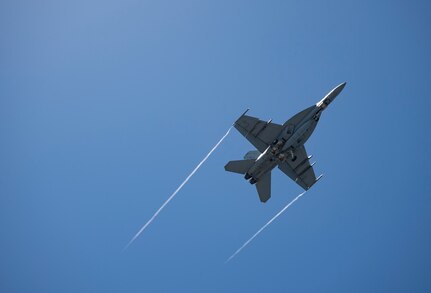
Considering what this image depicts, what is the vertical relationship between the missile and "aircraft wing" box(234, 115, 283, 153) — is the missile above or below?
below

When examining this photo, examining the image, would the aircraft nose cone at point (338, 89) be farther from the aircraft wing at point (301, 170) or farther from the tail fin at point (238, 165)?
the tail fin at point (238, 165)

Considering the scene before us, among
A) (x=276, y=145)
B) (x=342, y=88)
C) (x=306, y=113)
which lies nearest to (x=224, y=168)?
(x=276, y=145)

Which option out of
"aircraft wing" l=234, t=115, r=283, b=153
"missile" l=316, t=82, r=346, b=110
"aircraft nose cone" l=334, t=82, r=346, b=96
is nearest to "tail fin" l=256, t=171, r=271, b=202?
"aircraft wing" l=234, t=115, r=283, b=153

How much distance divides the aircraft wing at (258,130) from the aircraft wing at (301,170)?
16.7 feet

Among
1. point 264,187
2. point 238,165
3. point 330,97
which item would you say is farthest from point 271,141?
point 330,97

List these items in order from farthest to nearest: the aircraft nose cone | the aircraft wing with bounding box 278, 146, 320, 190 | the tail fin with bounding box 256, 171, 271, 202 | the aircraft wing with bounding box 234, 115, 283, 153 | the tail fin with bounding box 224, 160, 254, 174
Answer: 1. the aircraft wing with bounding box 278, 146, 320, 190
2. the tail fin with bounding box 256, 171, 271, 202
3. the tail fin with bounding box 224, 160, 254, 174
4. the aircraft wing with bounding box 234, 115, 283, 153
5. the aircraft nose cone

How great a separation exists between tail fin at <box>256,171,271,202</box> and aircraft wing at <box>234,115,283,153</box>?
386 centimetres

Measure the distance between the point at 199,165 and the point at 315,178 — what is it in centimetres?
1572

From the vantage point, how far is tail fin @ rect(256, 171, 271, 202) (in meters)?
51.6

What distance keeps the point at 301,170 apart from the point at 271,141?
671cm

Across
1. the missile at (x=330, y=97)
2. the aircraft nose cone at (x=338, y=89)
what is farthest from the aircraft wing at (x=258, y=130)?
the aircraft nose cone at (x=338, y=89)

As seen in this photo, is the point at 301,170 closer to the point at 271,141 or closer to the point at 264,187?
the point at 264,187

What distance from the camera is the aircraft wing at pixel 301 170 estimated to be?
5238 cm

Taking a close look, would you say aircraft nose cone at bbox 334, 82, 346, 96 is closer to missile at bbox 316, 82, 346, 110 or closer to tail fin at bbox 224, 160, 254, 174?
missile at bbox 316, 82, 346, 110
